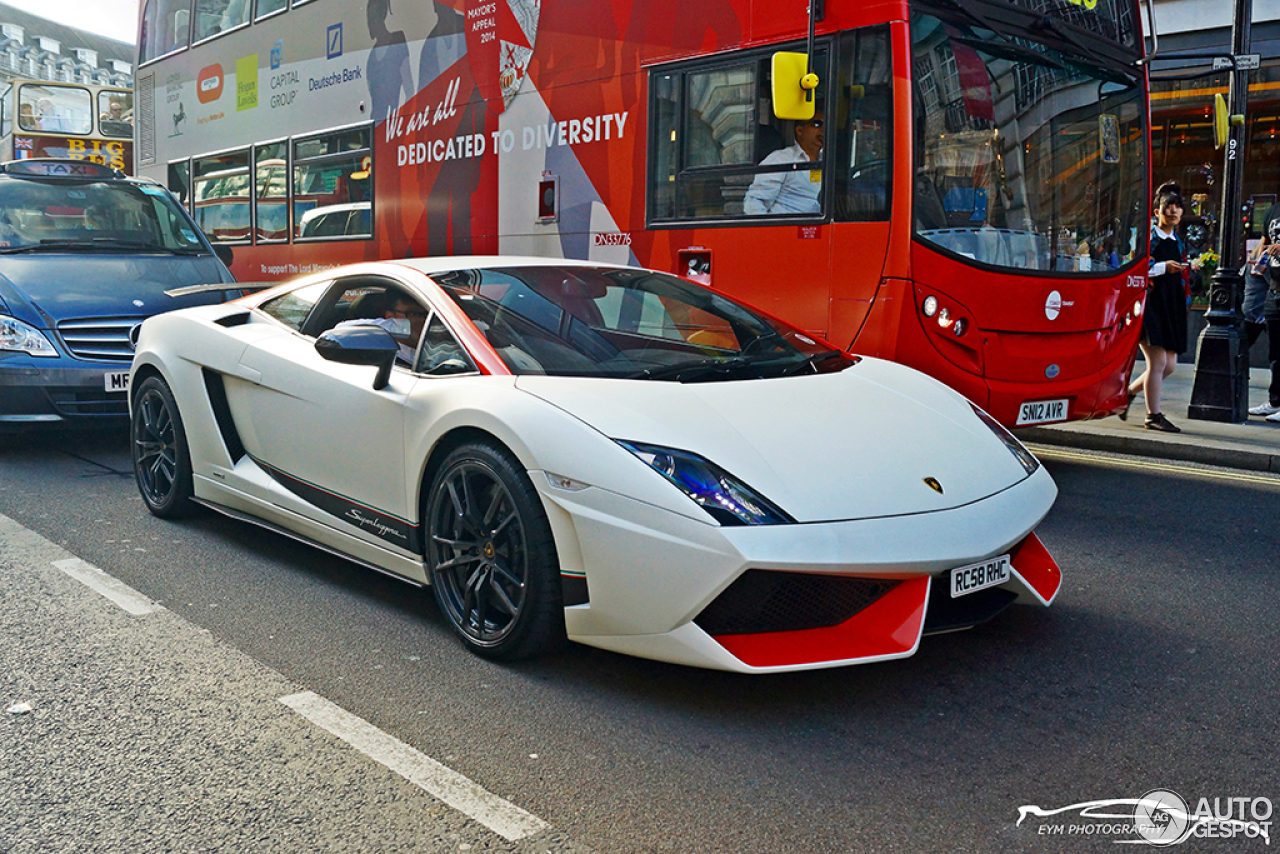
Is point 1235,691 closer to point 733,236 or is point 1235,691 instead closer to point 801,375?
point 801,375

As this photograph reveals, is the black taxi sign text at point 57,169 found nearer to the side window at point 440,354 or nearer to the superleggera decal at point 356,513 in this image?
the superleggera decal at point 356,513

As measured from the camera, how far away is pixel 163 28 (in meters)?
13.6

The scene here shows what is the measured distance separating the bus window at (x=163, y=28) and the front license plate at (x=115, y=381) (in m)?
7.16

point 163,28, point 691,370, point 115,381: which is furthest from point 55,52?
point 691,370

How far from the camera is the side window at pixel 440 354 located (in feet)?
12.8

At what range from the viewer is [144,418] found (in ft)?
18.4

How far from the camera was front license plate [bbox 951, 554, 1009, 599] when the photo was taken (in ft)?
10.8

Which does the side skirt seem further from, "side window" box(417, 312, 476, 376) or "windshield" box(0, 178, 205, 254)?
"windshield" box(0, 178, 205, 254)

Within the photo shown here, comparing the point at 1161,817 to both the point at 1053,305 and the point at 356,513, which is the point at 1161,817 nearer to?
the point at 356,513

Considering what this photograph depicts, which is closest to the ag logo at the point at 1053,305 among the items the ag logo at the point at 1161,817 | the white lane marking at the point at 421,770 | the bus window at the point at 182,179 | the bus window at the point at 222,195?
the ag logo at the point at 1161,817


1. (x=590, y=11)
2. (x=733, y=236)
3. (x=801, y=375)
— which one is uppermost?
(x=590, y=11)

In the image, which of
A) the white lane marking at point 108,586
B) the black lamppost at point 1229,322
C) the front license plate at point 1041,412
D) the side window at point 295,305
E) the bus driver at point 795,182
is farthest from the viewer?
the black lamppost at point 1229,322

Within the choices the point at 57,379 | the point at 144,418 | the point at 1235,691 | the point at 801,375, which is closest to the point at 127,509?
the point at 144,418

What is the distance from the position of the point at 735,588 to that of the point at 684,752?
16.9 inches
